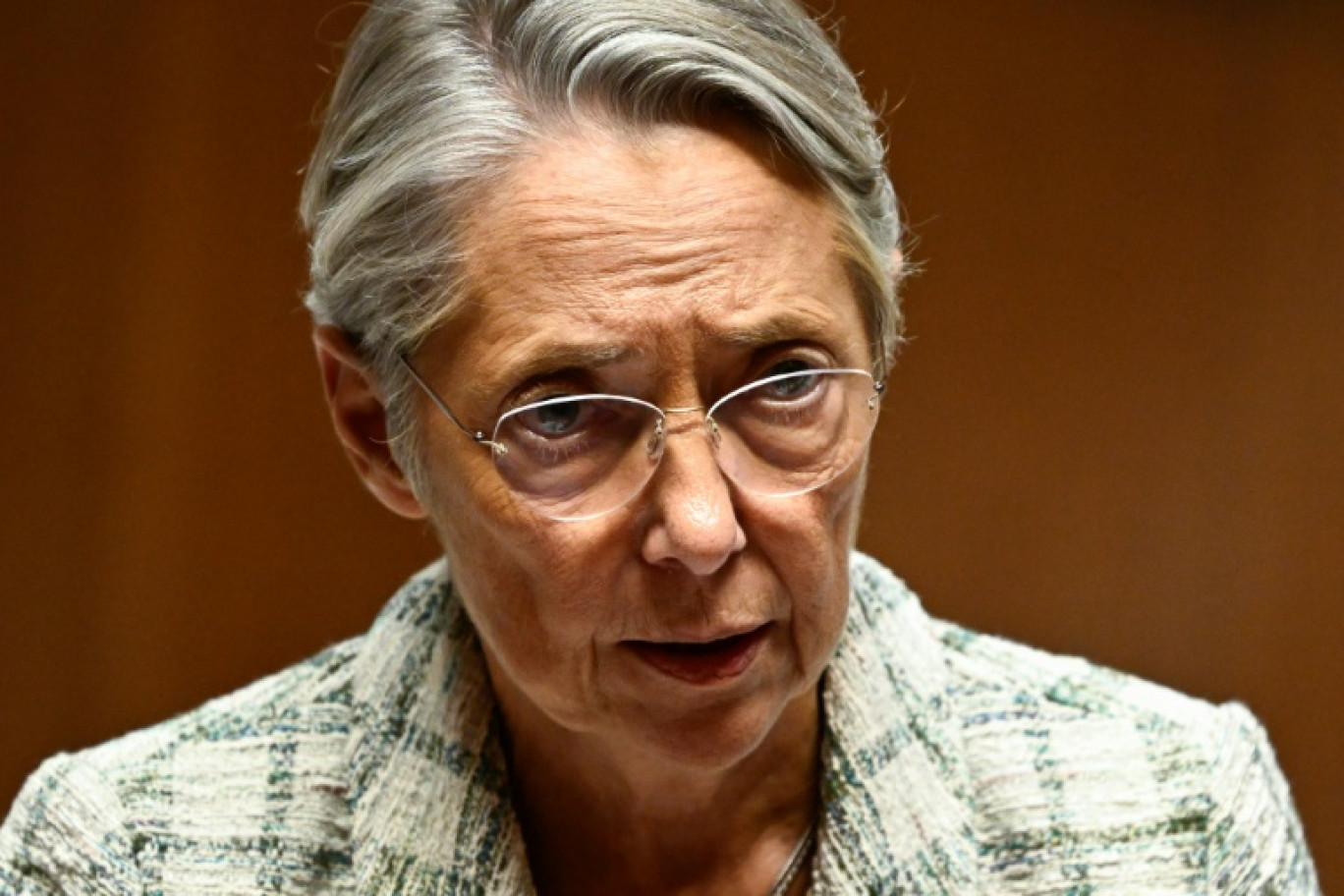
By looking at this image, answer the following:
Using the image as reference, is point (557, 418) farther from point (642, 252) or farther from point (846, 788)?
point (846, 788)

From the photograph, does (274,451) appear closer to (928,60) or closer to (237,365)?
(237,365)

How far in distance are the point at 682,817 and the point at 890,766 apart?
0.23m

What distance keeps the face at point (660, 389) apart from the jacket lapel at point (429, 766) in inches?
9.4

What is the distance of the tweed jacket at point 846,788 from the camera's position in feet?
6.59

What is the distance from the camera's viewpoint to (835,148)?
75.0 inches

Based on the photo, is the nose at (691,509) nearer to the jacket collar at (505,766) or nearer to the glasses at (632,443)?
the glasses at (632,443)

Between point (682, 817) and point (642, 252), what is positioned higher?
point (642, 252)

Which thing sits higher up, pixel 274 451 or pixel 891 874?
pixel 274 451

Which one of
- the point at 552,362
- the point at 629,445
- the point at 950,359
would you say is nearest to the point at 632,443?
the point at 629,445

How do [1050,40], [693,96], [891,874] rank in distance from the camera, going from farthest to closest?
[1050,40] < [891,874] < [693,96]

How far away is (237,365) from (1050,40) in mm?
1296

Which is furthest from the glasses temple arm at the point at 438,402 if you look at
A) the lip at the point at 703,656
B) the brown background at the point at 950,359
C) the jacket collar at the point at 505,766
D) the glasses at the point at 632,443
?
the brown background at the point at 950,359

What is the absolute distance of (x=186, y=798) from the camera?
215cm

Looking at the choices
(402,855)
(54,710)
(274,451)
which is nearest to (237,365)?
(274,451)
